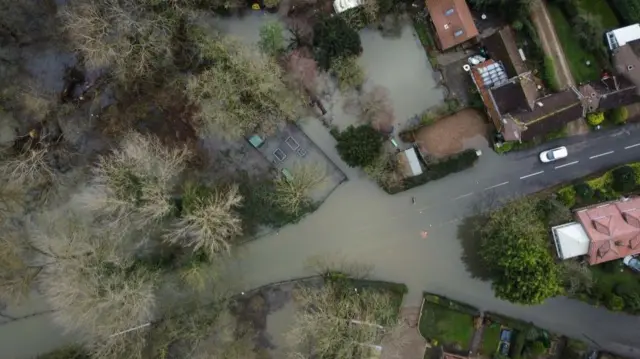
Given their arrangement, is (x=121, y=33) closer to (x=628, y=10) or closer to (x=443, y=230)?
(x=443, y=230)

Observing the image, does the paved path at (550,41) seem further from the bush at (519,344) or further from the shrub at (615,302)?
the bush at (519,344)

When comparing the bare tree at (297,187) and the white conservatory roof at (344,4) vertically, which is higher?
the white conservatory roof at (344,4)

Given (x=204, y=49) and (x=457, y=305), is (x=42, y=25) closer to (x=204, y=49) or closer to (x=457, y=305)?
(x=204, y=49)

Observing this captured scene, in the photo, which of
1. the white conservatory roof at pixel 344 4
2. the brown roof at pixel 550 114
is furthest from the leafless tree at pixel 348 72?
the brown roof at pixel 550 114

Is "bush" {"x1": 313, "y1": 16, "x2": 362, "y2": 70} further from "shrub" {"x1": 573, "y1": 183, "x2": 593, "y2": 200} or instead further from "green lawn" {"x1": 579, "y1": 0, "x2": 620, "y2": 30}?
"shrub" {"x1": 573, "y1": 183, "x2": 593, "y2": 200}

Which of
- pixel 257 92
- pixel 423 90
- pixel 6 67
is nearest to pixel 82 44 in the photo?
pixel 6 67

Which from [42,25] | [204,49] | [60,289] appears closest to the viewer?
[60,289]
